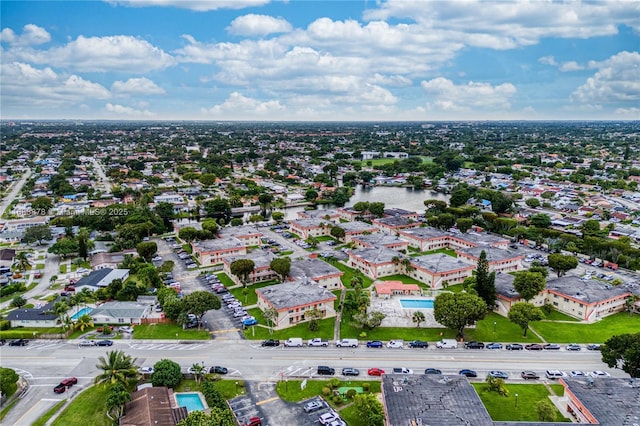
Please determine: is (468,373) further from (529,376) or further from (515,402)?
(529,376)

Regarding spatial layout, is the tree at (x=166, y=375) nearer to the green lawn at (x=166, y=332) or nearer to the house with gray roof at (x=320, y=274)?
the green lawn at (x=166, y=332)

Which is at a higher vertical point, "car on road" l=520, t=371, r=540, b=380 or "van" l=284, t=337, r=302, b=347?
"van" l=284, t=337, r=302, b=347

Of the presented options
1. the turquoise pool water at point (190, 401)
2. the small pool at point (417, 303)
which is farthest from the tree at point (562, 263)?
the turquoise pool water at point (190, 401)

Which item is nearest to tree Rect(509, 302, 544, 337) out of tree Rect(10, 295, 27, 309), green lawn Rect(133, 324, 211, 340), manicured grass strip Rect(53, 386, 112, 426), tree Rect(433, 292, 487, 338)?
tree Rect(433, 292, 487, 338)

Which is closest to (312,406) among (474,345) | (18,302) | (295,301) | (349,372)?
(349,372)

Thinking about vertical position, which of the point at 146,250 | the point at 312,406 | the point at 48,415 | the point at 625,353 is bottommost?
the point at 48,415

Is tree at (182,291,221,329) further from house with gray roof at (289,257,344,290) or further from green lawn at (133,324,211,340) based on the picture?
house with gray roof at (289,257,344,290)
